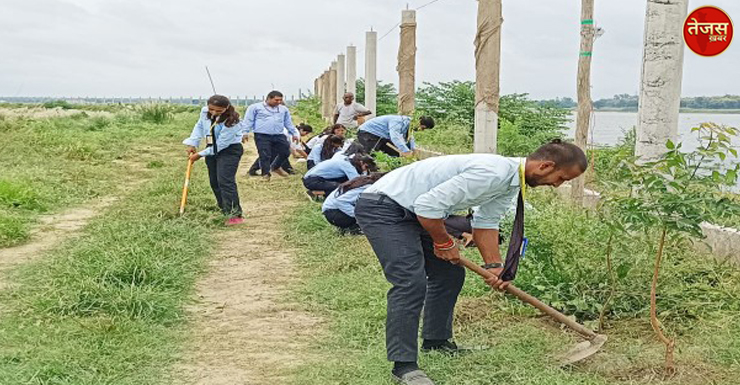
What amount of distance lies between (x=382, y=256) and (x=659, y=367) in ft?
4.70

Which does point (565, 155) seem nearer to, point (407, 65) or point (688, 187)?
point (688, 187)

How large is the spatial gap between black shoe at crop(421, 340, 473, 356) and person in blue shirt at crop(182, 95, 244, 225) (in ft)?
14.4

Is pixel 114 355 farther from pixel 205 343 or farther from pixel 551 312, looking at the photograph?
pixel 551 312

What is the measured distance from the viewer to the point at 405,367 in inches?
147

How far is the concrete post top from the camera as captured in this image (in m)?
12.1

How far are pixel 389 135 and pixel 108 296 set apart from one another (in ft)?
20.3

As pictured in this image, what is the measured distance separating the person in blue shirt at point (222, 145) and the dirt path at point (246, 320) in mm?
501

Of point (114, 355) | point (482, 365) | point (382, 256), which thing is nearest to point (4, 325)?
point (114, 355)

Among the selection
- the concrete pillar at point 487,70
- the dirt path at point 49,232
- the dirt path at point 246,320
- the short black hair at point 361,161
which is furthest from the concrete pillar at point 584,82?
the dirt path at point 49,232

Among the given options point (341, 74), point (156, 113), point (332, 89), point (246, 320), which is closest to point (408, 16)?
point (246, 320)

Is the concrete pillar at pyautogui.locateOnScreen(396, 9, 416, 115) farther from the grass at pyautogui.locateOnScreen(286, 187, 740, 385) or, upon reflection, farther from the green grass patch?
the grass at pyautogui.locateOnScreen(286, 187, 740, 385)

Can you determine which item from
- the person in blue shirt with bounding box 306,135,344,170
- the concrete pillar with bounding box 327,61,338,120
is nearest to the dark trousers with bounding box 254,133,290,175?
the person in blue shirt with bounding box 306,135,344,170

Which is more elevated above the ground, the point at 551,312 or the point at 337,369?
the point at 551,312

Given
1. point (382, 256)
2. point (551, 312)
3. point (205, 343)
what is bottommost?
point (205, 343)
